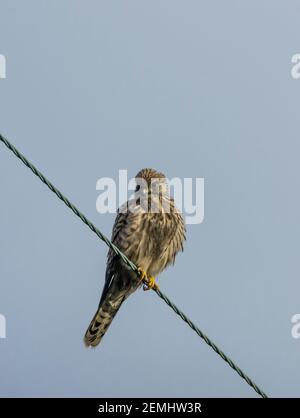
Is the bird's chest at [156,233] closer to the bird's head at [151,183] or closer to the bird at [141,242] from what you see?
the bird at [141,242]

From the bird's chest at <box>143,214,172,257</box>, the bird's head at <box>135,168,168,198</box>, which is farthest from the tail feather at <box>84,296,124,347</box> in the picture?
the bird's head at <box>135,168,168,198</box>

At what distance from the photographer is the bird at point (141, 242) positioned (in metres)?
9.58

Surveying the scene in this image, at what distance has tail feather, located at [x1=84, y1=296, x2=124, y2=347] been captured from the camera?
10034mm

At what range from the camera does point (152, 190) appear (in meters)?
9.84

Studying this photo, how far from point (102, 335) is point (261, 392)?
4.01 m

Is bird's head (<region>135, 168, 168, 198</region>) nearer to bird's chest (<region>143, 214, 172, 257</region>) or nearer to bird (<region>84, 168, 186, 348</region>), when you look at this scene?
bird (<region>84, 168, 186, 348</region>)

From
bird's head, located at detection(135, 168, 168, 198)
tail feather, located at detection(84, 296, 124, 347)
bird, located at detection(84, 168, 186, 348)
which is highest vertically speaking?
bird's head, located at detection(135, 168, 168, 198)

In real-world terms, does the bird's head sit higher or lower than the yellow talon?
higher

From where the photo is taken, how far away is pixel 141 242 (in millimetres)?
9578

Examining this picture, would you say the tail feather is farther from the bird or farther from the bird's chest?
the bird's chest

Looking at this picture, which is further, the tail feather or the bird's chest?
the tail feather
